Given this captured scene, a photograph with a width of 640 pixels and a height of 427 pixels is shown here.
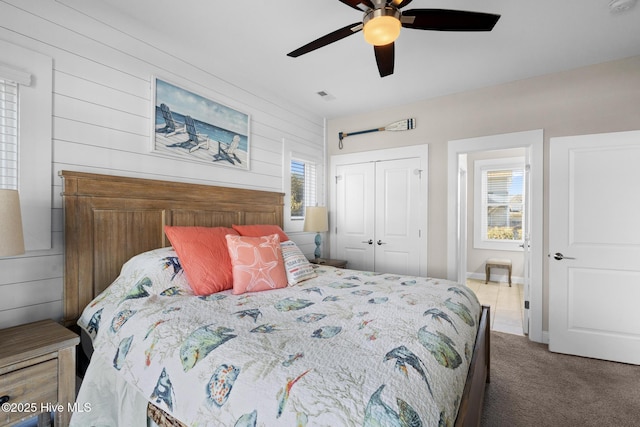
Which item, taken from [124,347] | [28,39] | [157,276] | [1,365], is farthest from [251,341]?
[28,39]

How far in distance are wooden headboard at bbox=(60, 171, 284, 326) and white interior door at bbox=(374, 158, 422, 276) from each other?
2256 mm

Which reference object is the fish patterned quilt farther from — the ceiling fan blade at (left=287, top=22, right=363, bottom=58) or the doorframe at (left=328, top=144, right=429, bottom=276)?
the doorframe at (left=328, top=144, right=429, bottom=276)

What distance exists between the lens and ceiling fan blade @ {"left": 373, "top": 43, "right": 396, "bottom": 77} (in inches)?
73.3

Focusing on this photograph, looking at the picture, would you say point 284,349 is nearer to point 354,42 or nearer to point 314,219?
point 354,42

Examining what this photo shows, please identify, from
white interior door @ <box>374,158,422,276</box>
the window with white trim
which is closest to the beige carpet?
white interior door @ <box>374,158,422,276</box>

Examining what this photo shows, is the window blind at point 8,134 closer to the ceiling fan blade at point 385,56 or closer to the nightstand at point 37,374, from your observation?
the nightstand at point 37,374

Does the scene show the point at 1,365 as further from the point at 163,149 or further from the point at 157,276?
the point at 163,149

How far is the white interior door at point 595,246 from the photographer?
2.67 meters

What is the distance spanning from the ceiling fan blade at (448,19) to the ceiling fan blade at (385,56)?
0.18m

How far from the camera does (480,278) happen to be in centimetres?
594

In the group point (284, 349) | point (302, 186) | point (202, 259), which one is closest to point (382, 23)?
point (284, 349)

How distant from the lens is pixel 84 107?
1.99 metres

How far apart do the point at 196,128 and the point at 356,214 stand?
94.1 inches

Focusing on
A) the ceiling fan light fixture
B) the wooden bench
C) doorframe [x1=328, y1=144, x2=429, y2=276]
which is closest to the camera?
the ceiling fan light fixture
